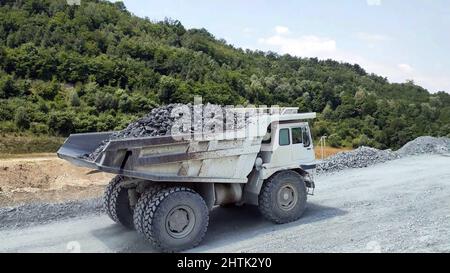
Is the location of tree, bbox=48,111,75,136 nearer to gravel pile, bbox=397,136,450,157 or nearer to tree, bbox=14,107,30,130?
tree, bbox=14,107,30,130

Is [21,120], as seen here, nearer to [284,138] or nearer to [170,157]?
[284,138]

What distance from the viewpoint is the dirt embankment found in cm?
1254

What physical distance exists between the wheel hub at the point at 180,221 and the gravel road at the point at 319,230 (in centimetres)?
43

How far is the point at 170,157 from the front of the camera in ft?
24.5

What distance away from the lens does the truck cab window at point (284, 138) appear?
353 inches

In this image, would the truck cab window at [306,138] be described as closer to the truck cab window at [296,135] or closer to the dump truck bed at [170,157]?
the truck cab window at [296,135]

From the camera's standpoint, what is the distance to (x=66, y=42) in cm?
4284

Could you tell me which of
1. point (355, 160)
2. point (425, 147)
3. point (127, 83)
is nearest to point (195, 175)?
point (355, 160)

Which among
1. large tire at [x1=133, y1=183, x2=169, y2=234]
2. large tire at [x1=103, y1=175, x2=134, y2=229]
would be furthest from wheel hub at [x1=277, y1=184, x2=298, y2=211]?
large tire at [x1=103, y1=175, x2=134, y2=229]

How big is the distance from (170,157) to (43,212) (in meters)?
4.29

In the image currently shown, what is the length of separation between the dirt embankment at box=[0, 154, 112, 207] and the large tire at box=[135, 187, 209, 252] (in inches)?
197

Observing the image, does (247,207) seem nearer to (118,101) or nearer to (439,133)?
(118,101)

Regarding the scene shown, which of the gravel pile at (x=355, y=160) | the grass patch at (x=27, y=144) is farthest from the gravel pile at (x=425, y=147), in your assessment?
the grass patch at (x=27, y=144)

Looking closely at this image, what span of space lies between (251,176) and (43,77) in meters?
33.4
